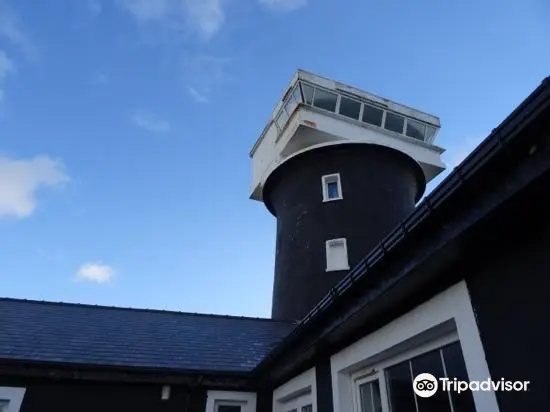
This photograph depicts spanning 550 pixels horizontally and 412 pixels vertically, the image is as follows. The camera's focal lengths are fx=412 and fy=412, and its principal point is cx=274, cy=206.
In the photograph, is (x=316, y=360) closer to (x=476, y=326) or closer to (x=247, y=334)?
(x=476, y=326)

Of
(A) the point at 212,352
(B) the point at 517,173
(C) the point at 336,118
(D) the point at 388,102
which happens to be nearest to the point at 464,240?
(B) the point at 517,173

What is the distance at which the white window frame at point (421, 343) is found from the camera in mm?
3719

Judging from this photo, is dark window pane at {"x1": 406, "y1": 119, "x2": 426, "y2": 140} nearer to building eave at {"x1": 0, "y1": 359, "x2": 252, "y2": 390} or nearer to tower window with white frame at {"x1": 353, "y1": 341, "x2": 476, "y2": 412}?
building eave at {"x1": 0, "y1": 359, "x2": 252, "y2": 390}

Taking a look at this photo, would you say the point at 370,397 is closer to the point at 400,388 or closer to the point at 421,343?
the point at 400,388

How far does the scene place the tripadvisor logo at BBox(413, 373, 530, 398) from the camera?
328cm

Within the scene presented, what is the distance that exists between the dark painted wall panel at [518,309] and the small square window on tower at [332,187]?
38.9 ft

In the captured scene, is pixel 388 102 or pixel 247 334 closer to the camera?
pixel 247 334

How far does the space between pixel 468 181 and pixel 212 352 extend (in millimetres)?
8575

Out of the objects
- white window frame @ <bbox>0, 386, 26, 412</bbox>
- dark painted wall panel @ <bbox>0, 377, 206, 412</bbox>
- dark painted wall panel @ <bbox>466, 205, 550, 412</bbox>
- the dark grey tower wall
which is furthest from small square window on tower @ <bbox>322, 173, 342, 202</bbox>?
dark painted wall panel @ <bbox>466, 205, 550, 412</bbox>

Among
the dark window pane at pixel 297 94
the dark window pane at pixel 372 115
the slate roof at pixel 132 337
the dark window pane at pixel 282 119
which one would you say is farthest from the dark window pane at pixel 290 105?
the slate roof at pixel 132 337

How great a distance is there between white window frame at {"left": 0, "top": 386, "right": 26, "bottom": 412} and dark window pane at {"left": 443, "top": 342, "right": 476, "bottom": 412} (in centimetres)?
820

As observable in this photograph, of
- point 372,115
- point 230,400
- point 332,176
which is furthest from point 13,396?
point 372,115

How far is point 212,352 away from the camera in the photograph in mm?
10297

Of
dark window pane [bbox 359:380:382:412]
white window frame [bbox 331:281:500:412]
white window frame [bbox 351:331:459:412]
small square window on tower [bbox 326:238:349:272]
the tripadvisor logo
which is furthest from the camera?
small square window on tower [bbox 326:238:349:272]
